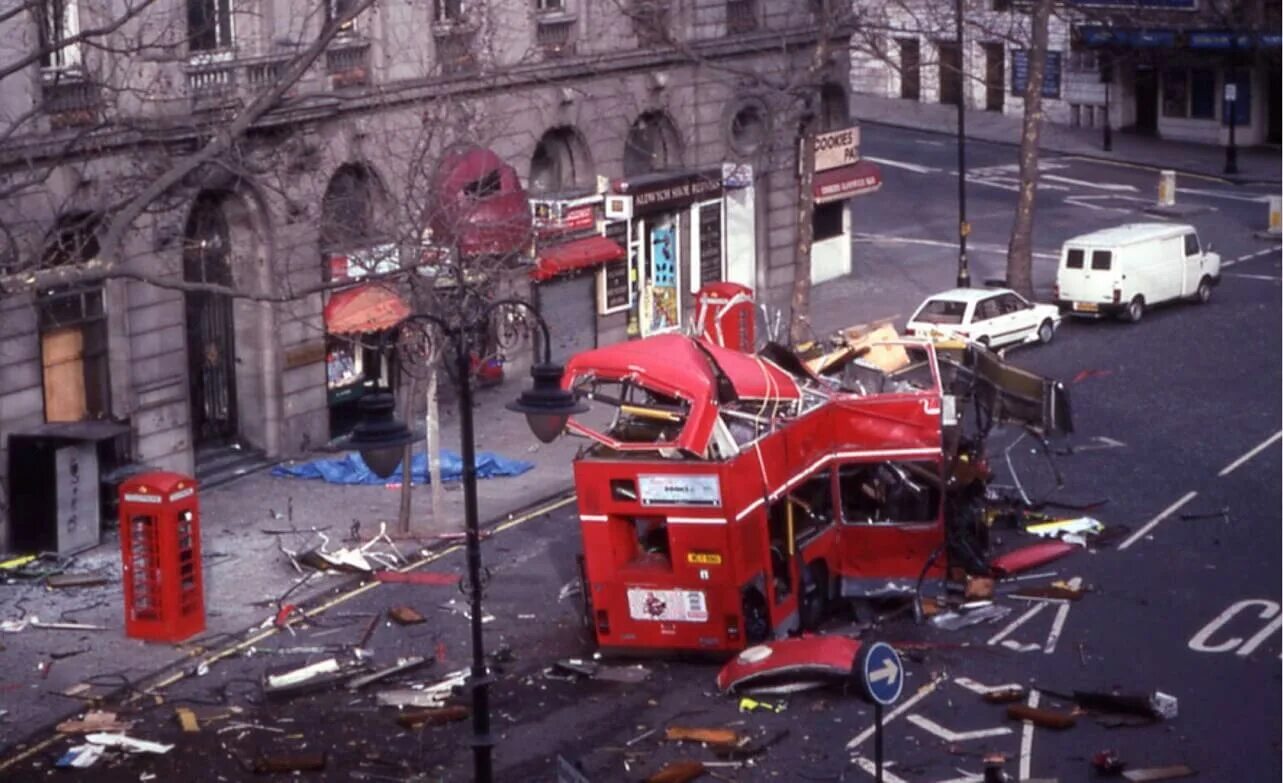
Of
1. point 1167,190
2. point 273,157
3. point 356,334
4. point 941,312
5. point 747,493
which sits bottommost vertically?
point 941,312

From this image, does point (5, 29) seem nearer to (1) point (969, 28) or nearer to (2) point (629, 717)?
(2) point (629, 717)

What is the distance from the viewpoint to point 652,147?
4159 centimetres

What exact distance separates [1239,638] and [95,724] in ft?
38.8

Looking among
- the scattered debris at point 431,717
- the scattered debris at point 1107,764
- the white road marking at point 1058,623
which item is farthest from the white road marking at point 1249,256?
the scattered debris at point 431,717

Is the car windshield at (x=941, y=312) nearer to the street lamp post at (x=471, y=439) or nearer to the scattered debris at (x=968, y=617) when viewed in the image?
the scattered debris at (x=968, y=617)

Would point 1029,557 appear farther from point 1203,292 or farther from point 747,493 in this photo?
point 1203,292

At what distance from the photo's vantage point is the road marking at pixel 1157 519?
2752 cm

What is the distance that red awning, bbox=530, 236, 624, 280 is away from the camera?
36.6m

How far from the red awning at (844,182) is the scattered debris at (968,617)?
22.6 meters

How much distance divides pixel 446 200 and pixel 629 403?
725cm

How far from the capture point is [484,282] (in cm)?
2872

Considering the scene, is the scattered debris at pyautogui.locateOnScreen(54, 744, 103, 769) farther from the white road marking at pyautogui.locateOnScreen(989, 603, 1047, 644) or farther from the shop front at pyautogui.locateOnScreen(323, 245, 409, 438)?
the shop front at pyautogui.locateOnScreen(323, 245, 409, 438)

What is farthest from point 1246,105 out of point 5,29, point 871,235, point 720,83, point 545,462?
point 5,29

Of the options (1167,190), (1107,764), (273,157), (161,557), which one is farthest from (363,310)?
(1167,190)
